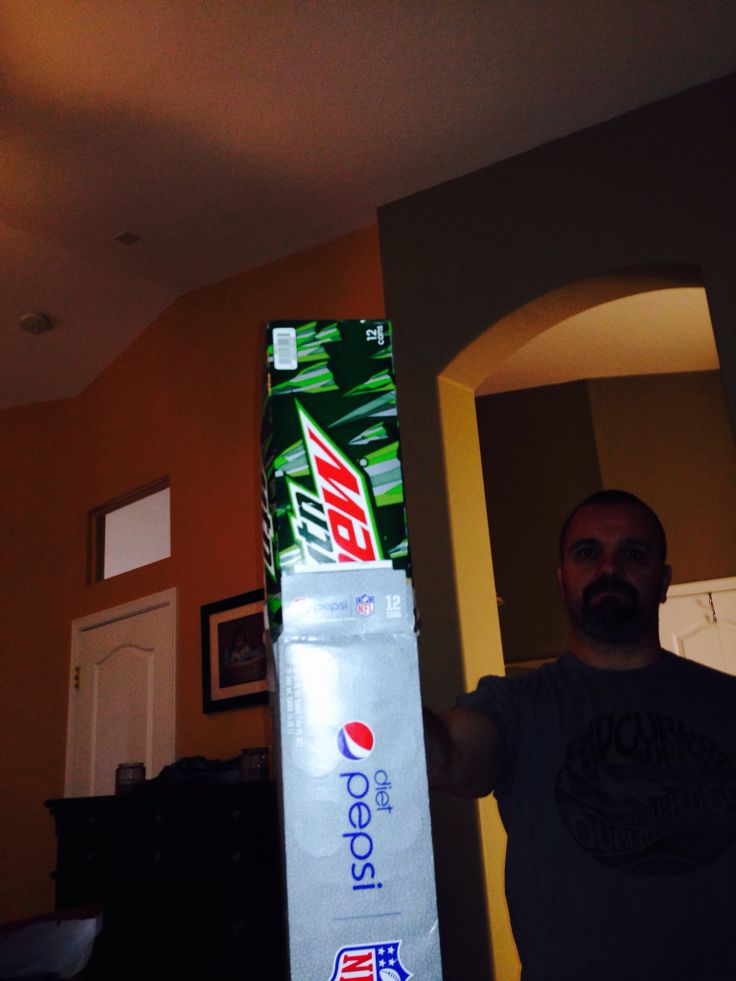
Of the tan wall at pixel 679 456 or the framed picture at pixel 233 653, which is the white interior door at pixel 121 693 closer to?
the framed picture at pixel 233 653

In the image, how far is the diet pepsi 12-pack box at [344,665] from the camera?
A: 587 millimetres

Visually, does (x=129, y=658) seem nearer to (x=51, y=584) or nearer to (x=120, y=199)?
(x=51, y=584)

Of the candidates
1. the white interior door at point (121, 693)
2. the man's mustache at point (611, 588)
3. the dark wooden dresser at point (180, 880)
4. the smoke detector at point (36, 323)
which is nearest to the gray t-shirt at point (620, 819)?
the man's mustache at point (611, 588)

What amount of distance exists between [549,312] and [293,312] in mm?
1119

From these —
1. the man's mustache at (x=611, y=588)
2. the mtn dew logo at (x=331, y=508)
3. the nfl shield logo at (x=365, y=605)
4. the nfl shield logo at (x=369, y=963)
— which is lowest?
the nfl shield logo at (x=369, y=963)

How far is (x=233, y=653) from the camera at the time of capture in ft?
11.6

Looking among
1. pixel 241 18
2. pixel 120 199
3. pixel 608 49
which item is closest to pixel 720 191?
pixel 608 49

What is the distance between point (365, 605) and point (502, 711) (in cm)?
64

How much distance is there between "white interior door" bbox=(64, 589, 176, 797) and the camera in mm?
3871

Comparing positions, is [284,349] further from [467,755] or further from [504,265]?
[504,265]

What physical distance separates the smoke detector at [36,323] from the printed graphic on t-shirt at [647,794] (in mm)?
3663

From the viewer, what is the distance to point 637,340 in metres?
4.25

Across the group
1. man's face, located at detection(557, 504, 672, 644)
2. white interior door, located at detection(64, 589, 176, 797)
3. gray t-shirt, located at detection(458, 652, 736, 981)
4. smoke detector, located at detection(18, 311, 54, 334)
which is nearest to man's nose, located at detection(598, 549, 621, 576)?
man's face, located at detection(557, 504, 672, 644)

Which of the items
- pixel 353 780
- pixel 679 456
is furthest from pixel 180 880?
pixel 679 456
